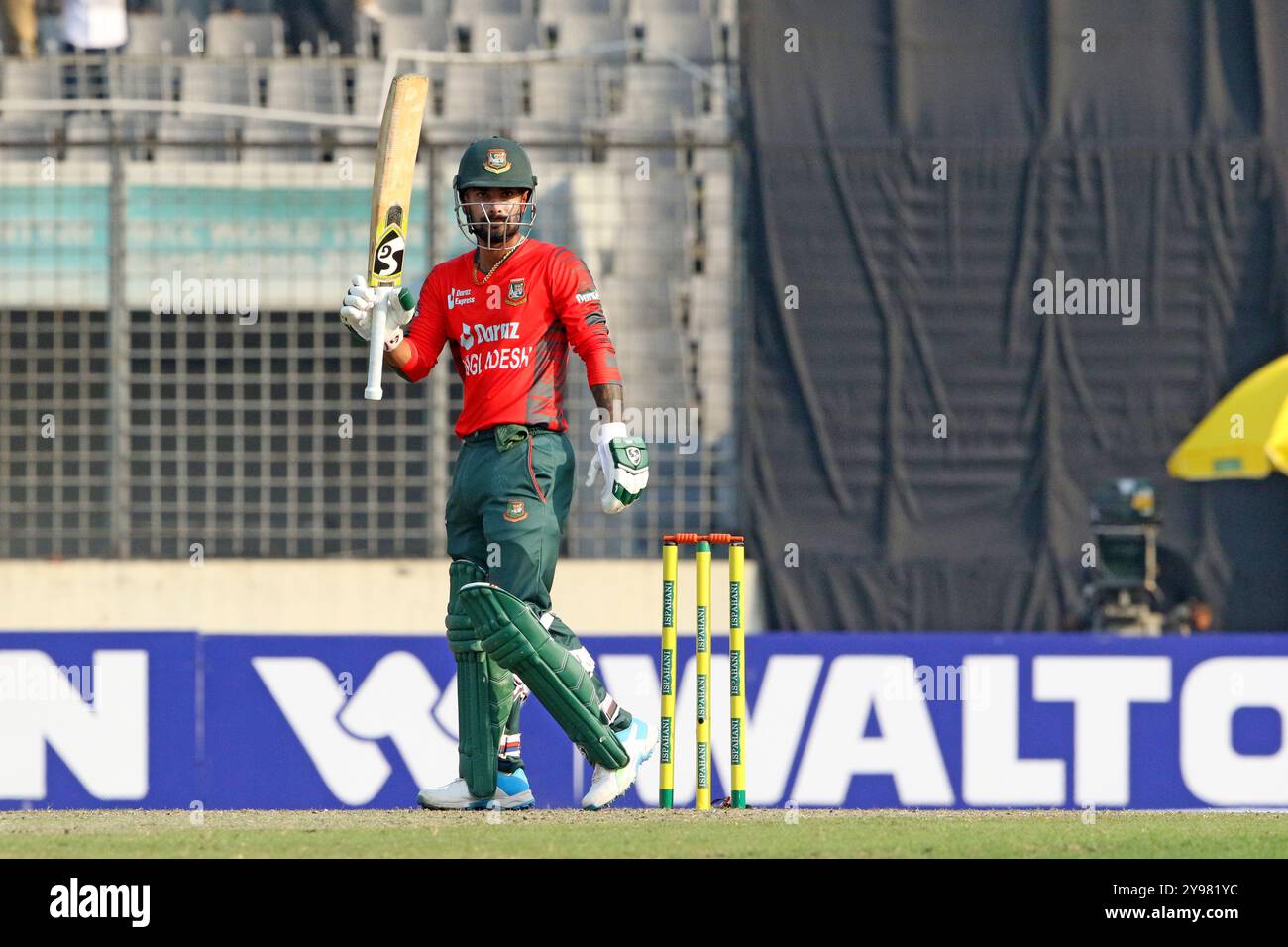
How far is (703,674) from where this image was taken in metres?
7.06

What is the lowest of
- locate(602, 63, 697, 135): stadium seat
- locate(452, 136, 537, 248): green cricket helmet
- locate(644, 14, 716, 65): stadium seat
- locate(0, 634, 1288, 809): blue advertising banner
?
locate(0, 634, 1288, 809): blue advertising banner

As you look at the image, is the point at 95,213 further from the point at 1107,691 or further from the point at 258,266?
the point at 1107,691

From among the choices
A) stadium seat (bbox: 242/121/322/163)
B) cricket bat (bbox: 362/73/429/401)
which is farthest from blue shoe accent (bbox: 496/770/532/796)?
stadium seat (bbox: 242/121/322/163)

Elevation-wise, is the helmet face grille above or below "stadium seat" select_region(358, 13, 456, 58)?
below

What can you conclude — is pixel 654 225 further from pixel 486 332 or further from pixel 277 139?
pixel 486 332

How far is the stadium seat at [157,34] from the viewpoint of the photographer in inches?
537

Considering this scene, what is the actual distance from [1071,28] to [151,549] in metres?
6.06

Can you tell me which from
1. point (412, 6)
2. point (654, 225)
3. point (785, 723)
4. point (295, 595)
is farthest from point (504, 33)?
point (785, 723)

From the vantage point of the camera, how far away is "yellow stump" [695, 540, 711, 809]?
6.99 meters

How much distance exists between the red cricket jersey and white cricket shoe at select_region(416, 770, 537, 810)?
105 centimetres

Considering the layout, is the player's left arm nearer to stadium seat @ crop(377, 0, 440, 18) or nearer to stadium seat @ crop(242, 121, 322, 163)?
stadium seat @ crop(242, 121, 322, 163)

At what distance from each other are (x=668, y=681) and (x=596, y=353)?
1158mm

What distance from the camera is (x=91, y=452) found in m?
12.3
